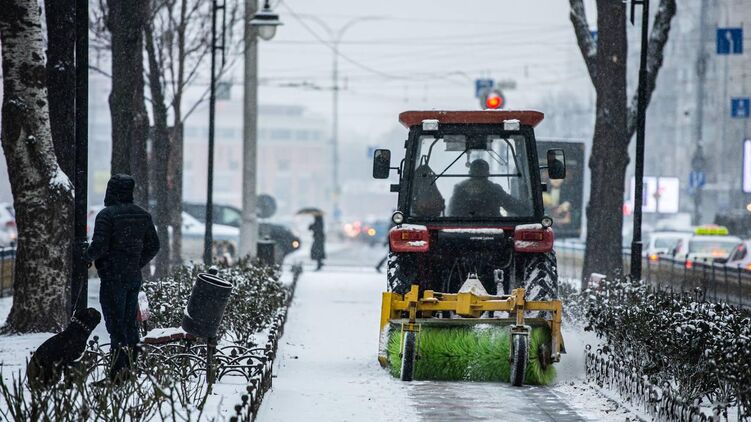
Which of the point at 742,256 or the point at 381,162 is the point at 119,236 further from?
the point at 742,256

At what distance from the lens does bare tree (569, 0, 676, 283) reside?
2281 cm

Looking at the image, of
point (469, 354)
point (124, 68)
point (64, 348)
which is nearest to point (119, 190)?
point (64, 348)

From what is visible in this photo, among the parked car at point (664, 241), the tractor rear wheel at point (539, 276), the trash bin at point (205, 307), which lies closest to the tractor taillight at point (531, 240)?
the tractor rear wheel at point (539, 276)

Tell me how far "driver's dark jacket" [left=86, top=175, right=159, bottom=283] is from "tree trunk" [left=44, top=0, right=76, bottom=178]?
4.82 m

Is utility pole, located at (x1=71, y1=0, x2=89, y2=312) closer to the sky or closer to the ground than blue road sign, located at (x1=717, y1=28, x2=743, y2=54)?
closer to the ground

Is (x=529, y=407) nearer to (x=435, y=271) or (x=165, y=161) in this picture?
(x=435, y=271)

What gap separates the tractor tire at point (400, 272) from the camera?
14.0 metres

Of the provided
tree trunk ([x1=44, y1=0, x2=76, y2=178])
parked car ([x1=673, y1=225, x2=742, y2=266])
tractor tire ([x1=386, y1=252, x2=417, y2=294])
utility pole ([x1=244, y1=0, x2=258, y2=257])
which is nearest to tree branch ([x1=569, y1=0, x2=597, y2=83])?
utility pole ([x1=244, y1=0, x2=258, y2=257])

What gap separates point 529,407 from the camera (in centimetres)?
1107

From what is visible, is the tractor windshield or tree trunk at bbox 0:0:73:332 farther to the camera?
tree trunk at bbox 0:0:73:332

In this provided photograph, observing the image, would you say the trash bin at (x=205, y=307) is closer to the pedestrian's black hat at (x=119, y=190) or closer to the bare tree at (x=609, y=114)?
the pedestrian's black hat at (x=119, y=190)

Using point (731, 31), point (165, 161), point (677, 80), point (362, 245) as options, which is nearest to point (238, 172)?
point (677, 80)

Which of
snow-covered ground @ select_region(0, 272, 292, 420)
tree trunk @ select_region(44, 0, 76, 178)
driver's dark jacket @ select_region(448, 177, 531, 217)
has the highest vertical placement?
tree trunk @ select_region(44, 0, 76, 178)

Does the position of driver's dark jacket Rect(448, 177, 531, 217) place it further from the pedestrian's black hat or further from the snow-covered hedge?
the pedestrian's black hat
